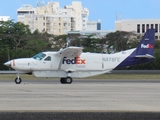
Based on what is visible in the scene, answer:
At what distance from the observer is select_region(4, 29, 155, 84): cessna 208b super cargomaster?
37.3 m

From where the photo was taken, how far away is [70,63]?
1505 inches

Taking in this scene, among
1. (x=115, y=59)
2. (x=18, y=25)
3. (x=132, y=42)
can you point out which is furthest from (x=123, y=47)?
(x=115, y=59)

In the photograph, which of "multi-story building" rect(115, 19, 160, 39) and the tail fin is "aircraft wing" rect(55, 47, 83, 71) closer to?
the tail fin

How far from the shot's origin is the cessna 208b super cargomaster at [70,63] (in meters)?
37.3

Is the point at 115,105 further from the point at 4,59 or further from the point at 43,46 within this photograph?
the point at 43,46

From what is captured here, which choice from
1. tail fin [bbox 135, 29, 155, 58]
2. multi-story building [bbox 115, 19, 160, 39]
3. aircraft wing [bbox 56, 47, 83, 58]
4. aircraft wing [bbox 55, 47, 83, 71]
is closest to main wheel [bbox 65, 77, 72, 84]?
aircraft wing [bbox 55, 47, 83, 71]

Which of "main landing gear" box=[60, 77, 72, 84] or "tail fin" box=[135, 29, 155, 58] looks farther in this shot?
"tail fin" box=[135, 29, 155, 58]

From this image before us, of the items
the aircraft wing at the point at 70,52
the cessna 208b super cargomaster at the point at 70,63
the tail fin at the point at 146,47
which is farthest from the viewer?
the tail fin at the point at 146,47

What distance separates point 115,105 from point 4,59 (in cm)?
5021

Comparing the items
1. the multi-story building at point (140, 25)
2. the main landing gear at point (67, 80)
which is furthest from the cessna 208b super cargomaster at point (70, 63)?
the multi-story building at point (140, 25)

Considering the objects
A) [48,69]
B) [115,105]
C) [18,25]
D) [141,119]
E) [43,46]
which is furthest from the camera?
[18,25]

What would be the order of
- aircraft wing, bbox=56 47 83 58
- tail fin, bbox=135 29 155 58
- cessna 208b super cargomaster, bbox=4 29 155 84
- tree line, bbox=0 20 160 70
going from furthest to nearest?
1. tree line, bbox=0 20 160 70
2. tail fin, bbox=135 29 155 58
3. cessna 208b super cargomaster, bbox=4 29 155 84
4. aircraft wing, bbox=56 47 83 58

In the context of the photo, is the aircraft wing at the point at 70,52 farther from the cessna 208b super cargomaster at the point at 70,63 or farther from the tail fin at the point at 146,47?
the tail fin at the point at 146,47

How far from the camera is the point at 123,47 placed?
86.7 m
